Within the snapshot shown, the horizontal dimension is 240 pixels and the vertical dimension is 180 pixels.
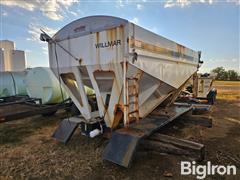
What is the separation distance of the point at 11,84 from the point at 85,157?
6.09m

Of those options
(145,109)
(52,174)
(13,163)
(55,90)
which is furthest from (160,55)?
(55,90)

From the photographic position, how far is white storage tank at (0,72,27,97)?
7.42 metres

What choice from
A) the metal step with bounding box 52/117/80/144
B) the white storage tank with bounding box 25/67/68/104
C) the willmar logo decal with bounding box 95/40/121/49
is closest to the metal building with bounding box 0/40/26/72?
the white storage tank with bounding box 25/67/68/104

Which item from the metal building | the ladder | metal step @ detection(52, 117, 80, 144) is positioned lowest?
metal step @ detection(52, 117, 80, 144)

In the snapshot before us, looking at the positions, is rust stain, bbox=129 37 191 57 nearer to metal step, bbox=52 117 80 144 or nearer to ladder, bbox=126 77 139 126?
ladder, bbox=126 77 139 126

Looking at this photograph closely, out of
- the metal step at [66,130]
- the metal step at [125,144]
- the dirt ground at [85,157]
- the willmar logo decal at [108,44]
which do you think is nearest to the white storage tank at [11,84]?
the dirt ground at [85,157]

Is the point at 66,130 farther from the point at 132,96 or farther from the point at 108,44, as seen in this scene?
the point at 108,44

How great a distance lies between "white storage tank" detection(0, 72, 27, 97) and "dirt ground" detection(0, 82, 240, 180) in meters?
3.13

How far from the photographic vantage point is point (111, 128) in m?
3.67

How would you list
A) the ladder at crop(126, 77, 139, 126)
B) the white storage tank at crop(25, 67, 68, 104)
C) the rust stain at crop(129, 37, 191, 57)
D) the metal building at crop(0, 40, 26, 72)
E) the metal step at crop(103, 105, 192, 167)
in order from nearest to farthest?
the metal step at crop(103, 105, 192, 167) → the rust stain at crop(129, 37, 191, 57) → the ladder at crop(126, 77, 139, 126) → the white storage tank at crop(25, 67, 68, 104) → the metal building at crop(0, 40, 26, 72)

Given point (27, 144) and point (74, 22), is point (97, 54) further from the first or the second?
point (27, 144)

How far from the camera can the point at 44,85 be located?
19.9 feet

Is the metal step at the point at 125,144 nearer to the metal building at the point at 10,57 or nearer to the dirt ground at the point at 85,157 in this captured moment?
the dirt ground at the point at 85,157

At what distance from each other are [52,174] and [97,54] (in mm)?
2143
